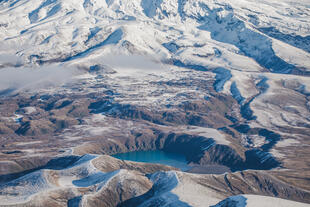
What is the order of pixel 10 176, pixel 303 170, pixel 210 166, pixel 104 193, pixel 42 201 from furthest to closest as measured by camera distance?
pixel 210 166, pixel 303 170, pixel 10 176, pixel 104 193, pixel 42 201

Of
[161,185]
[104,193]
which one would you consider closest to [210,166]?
[161,185]

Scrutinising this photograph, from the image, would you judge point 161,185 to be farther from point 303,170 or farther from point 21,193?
point 303,170

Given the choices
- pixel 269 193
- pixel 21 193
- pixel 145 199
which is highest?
pixel 21 193

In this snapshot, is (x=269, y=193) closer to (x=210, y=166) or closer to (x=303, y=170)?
(x=303, y=170)

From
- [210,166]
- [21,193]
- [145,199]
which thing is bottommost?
[210,166]

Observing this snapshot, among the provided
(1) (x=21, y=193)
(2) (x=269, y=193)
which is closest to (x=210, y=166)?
(2) (x=269, y=193)

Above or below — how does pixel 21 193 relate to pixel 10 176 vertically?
above

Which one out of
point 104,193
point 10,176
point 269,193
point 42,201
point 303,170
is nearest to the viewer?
point 42,201

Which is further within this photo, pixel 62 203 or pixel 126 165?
pixel 126 165

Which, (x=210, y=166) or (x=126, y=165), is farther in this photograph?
(x=210, y=166)
